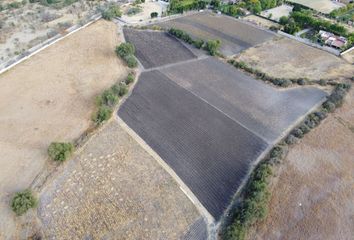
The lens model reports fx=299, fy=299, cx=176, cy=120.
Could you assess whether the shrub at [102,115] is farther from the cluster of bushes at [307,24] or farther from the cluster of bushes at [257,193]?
the cluster of bushes at [307,24]

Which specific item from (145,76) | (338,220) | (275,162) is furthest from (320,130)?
(145,76)

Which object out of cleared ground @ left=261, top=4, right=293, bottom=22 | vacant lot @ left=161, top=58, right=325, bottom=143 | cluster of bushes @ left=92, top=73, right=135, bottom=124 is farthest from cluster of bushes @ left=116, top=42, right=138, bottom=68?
cleared ground @ left=261, top=4, right=293, bottom=22

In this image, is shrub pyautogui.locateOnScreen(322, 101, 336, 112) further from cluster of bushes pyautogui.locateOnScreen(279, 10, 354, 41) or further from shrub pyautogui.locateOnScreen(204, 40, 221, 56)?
cluster of bushes pyautogui.locateOnScreen(279, 10, 354, 41)

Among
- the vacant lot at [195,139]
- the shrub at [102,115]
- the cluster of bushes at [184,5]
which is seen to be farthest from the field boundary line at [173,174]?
the cluster of bushes at [184,5]

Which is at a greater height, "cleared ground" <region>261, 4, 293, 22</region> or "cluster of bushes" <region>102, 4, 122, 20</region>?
"cleared ground" <region>261, 4, 293, 22</region>

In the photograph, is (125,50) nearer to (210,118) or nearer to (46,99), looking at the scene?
(46,99)
